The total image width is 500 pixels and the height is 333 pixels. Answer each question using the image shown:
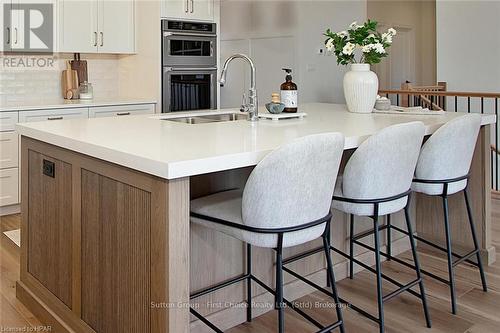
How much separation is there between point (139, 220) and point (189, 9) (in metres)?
3.67

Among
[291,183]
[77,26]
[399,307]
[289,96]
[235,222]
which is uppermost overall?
[77,26]

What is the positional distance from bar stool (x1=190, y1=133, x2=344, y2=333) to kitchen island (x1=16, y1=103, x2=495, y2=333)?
0.12 m

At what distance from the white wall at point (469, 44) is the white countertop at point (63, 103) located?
4447mm

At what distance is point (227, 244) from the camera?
254 centimetres

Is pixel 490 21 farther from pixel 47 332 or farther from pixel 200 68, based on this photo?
pixel 47 332

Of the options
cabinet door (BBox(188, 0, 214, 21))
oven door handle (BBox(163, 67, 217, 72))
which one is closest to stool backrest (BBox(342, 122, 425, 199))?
oven door handle (BBox(163, 67, 217, 72))

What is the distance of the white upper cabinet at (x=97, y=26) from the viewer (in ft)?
15.9

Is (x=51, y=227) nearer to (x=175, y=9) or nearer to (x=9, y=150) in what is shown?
(x=9, y=150)

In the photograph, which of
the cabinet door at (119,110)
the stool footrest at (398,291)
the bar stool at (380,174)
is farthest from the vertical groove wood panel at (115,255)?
the cabinet door at (119,110)

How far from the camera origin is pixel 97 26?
5027mm

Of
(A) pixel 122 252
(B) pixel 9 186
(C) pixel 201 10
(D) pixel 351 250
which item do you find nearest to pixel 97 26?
(C) pixel 201 10

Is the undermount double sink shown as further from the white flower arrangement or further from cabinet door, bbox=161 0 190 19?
cabinet door, bbox=161 0 190 19

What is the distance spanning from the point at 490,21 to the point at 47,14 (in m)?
5.44

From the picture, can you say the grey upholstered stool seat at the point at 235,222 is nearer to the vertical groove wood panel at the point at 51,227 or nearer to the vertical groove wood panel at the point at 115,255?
the vertical groove wood panel at the point at 115,255
